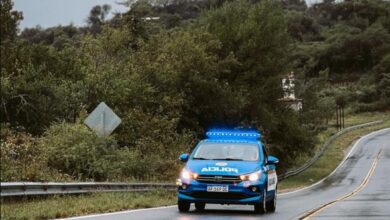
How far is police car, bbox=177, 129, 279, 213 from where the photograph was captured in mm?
15516

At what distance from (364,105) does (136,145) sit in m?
99.7

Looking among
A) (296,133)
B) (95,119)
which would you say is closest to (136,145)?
(95,119)

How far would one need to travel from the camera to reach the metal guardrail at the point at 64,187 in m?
14.2

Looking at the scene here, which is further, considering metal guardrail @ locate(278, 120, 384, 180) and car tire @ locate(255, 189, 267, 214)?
metal guardrail @ locate(278, 120, 384, 180)

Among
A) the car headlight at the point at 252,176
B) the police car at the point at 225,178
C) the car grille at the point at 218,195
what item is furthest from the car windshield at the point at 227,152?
the car grille at the point at 218,195

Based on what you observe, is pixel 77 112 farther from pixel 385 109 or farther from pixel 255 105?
pixel 385 109

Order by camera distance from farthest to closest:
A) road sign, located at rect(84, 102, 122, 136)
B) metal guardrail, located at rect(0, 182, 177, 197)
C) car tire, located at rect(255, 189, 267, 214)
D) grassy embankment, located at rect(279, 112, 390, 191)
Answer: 1. grassy embankment, located at rect(279, 112, 390, 191)
2. road sign, located at rect(84, 102, 122, 136)
3. car tire, located at rect(255, 189, 267, 214)
4. metal guardrail, located at rect(0, 182, 177, 197)

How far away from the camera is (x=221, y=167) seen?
51.4 feet

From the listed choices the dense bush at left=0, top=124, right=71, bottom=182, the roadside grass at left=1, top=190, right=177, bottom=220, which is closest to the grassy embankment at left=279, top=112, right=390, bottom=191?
the dense bush at left=0, top=124, right=71, bottom=182

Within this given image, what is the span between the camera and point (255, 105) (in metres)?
48.2

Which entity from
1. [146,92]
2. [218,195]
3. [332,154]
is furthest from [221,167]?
[332,154]

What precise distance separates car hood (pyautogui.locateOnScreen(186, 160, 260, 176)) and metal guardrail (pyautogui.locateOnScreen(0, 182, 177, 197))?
11.0 feet

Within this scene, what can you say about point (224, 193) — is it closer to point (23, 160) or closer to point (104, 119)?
point (104, 119)

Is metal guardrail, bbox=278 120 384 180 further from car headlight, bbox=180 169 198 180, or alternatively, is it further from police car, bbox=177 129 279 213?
car headlight, bbox=180 169 198 180
